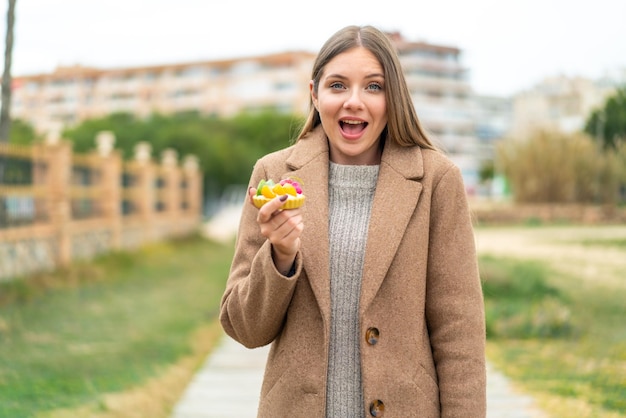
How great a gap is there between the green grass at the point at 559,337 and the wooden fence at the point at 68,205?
16.0 feet

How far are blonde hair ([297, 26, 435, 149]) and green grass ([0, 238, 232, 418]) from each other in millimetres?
3137

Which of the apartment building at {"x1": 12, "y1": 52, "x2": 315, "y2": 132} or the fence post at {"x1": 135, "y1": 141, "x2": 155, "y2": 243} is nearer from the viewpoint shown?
the fence post at {"x1": 135, "y1": 141, "x2": 155, "y2": 243}

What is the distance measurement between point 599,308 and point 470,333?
6552 mm

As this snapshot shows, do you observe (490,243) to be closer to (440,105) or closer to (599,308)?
(440,105)

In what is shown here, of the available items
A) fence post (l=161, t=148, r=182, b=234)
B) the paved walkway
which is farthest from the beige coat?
fence post (l=161, t=148, r=182, b=234)

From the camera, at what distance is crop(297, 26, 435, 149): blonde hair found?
5.77 ft

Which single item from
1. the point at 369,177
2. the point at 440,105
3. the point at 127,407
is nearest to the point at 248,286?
the point at 369,177

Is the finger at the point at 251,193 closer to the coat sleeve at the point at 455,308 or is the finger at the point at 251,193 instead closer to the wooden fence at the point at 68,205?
the coat sleeve at the point at 455,308

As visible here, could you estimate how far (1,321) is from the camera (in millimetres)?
6176

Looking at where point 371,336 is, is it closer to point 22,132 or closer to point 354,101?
point 354,101

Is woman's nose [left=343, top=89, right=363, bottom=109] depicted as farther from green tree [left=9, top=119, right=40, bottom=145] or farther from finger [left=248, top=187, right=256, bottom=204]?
green tree [left=9, top=119, right=40, bottom=145]

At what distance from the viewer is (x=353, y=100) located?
1.72 meters

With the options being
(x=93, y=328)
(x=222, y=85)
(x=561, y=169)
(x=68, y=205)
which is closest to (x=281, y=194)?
(x=93, y=328)

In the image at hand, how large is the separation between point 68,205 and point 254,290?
349 inches
